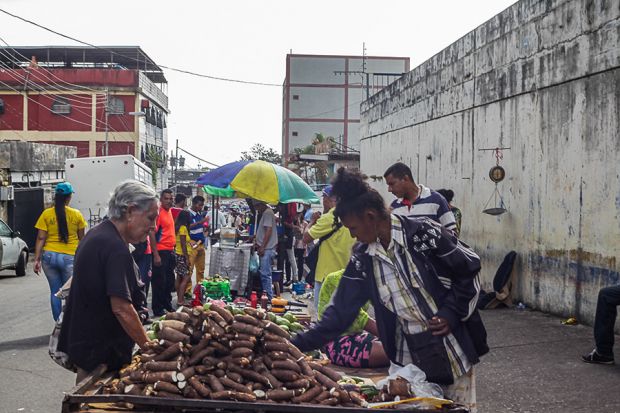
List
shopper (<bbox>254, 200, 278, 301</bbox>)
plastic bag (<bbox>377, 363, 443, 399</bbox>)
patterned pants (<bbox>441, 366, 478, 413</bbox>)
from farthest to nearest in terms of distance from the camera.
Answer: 1. shopper (<bbox>254, 200, 278, 301</bbox>)
2. patterned pants (<bbox>441, 366, 478, 413</bbox>)
3. plastic bag (<bbox>377, 363, 443, 399</bbox>)

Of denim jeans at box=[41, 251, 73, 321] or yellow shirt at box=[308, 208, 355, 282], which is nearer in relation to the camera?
yellow shirt at box=[308, 208, 355, 282]

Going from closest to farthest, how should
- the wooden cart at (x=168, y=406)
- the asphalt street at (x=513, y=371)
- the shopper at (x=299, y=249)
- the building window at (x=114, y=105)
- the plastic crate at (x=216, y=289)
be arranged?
the wooden cart at (x=168, y=406) < the asphalt street at (x=513, y=371) < the plastic crate at (x=216, y=289) < the shopper at (x=299, y=249) < the building window at (x=114, y=105)

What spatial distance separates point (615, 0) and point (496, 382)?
202 inches

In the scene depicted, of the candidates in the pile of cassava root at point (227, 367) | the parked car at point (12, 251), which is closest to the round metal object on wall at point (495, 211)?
the pile of cassava root at point (227, 367)

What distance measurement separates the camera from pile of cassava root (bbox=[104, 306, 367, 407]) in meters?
4.08

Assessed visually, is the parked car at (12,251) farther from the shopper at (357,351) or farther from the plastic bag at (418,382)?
the plastic bag at (418,382)

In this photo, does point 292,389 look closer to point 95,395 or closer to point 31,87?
point 95,395

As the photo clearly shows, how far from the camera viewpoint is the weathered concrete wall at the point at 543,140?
1029cm

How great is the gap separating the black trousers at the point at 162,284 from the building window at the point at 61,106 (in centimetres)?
4651

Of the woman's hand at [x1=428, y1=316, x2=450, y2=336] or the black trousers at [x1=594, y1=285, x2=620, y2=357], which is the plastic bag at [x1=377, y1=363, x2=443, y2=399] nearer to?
the woman's hand at [x1=428, y1=316, x2=450, y2=336]

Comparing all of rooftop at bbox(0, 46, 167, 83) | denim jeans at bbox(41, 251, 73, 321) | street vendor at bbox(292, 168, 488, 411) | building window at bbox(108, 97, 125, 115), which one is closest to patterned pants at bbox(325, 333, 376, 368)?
street vendor at bbox(292, 168, 488, 411)

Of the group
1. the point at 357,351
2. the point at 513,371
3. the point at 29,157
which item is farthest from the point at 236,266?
the point at 29,157

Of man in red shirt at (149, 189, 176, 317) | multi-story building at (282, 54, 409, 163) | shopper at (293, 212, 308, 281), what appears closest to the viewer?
man in red shirt at (149, 189, 176, 317)

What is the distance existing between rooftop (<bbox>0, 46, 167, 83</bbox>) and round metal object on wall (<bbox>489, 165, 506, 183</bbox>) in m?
45.0
